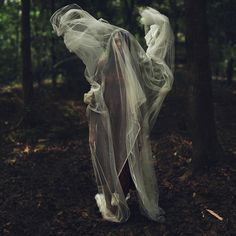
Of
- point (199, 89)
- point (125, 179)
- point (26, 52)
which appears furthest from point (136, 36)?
point (125, 179)

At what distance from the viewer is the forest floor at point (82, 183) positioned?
5402mm

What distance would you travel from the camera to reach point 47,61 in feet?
45.6

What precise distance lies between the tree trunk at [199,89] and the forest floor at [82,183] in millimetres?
244

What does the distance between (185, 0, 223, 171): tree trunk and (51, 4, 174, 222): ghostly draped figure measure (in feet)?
3.35

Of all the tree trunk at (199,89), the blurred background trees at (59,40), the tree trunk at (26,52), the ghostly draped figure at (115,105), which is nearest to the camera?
the ghostly draped figure at (115,105)

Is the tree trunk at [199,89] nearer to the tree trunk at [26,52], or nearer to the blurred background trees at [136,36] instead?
the blurred background trees at [136,36]

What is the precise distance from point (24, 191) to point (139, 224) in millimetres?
1990

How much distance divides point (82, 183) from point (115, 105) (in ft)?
6.16

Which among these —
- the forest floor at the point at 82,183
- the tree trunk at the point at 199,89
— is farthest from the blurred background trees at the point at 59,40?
the tree trunk at the point at 199,89

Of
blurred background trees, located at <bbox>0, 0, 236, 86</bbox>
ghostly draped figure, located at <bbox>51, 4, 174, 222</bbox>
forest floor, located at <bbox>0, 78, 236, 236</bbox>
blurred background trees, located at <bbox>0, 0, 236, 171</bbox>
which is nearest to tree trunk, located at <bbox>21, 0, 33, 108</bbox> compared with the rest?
blurred background trees, located at <bbox>0, 0, 236, 171</bbox>

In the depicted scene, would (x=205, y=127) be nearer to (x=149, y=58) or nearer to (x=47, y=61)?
(x=149, y=58)

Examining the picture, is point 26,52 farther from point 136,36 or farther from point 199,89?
point 136,36

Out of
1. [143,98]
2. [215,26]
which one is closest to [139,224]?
[143,98]

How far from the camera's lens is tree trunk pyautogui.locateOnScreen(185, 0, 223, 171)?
6.41 metres
